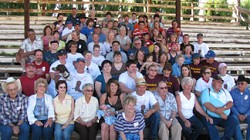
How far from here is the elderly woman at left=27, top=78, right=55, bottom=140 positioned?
5.61 metres

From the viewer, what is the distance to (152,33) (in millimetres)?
9367

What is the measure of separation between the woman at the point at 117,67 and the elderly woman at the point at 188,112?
1.25 metres

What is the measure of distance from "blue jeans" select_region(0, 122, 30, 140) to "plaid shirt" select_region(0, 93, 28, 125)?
0.14 meters

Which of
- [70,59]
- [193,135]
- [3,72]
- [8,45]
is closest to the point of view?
[193,135]

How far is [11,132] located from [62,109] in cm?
83

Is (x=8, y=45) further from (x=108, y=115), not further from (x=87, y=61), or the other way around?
(x=108, y=115)

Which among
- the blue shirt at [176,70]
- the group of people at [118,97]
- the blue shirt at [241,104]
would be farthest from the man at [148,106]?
the blue shirt at [241,104]

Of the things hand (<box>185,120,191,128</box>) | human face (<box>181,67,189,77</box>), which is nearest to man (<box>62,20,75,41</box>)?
human face (<box>181,67,189,77</box>)

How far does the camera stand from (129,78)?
6543 mm

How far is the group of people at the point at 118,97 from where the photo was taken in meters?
5.67

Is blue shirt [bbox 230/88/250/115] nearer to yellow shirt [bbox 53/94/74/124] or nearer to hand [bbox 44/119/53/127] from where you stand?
yellow shirt [bbox 53/94/74/124]

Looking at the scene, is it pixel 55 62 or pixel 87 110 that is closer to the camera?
pixel 87 110

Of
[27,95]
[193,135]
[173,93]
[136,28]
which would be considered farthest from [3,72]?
[193,135]

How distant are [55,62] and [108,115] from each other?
5.50 ft
